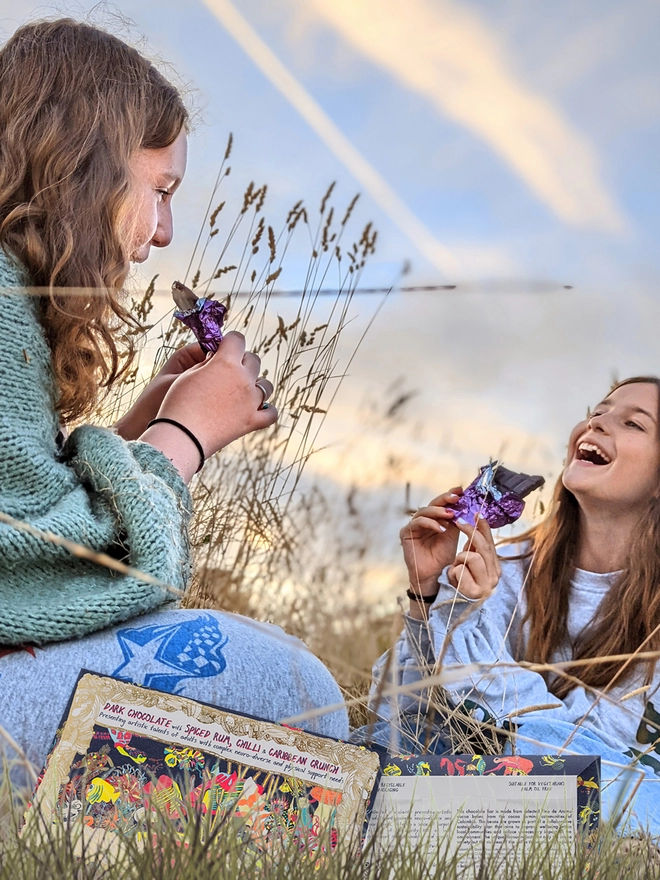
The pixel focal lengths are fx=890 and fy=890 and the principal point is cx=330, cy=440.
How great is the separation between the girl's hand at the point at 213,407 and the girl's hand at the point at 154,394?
0.22m

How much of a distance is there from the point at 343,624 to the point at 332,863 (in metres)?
0.20

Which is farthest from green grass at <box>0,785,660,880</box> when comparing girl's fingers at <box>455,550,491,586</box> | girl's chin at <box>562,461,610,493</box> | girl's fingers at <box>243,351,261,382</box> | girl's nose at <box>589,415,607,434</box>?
girl's nose at <box>589,415,607,434</box>

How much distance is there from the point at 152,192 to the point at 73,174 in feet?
0.46

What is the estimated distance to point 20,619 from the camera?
3.27 ft

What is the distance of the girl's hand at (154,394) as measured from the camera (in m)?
1.55

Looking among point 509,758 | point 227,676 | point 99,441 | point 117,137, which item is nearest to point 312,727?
point 227,676

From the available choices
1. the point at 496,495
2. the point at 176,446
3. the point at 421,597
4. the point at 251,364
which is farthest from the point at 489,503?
the point at 176,446

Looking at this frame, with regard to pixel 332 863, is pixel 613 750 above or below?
above

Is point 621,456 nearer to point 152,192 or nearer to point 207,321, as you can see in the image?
point 207,321

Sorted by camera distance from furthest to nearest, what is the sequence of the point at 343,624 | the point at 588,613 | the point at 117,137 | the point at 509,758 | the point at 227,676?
the point at 588,613 → the point at 117,137 → the point at 227,676 → the point at 509,758 → the point at 343,624

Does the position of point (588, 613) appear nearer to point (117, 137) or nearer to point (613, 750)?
point (613, 750)

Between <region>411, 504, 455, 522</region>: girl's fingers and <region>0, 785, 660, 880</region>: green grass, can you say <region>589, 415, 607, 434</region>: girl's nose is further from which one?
<region>0, 785, 660, 880</region>: green grass

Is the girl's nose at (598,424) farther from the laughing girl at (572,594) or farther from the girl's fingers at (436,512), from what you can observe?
the girl's fingers at (436,512)

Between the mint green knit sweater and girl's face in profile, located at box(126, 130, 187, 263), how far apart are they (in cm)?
24
